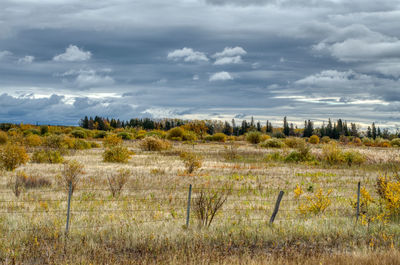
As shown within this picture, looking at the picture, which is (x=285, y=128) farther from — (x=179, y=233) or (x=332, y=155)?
(x=179, y=233)

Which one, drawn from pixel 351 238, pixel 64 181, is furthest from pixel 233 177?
pixel 351 238

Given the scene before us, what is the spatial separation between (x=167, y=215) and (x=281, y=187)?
29.2 feet

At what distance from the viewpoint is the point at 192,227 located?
994 cm

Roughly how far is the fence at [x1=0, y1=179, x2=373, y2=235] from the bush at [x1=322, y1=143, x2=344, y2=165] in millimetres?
17061

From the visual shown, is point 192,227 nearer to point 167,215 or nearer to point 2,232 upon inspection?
point 167,215

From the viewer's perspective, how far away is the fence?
10102mm

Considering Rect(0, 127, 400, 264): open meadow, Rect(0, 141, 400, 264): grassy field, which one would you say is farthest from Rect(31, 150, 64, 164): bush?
Rect(0, 141, 400, 264): grassy field

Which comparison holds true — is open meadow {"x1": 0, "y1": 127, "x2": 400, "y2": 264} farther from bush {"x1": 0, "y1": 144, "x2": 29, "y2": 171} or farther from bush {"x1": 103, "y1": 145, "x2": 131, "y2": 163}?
bush {"x1": 103, "y1": 145, "x2": 131, "y2": 163}

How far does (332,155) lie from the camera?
112ft

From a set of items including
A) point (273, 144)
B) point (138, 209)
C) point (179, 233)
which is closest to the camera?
Result: point (179, 233)

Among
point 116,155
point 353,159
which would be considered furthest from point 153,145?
point 353,159

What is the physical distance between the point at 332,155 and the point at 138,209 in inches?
1041

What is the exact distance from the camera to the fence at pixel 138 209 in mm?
10102

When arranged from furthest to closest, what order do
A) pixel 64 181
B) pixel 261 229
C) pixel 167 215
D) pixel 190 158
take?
pixel 190 158
pixel 64 181
pixel 167 215
pixel 261 229
